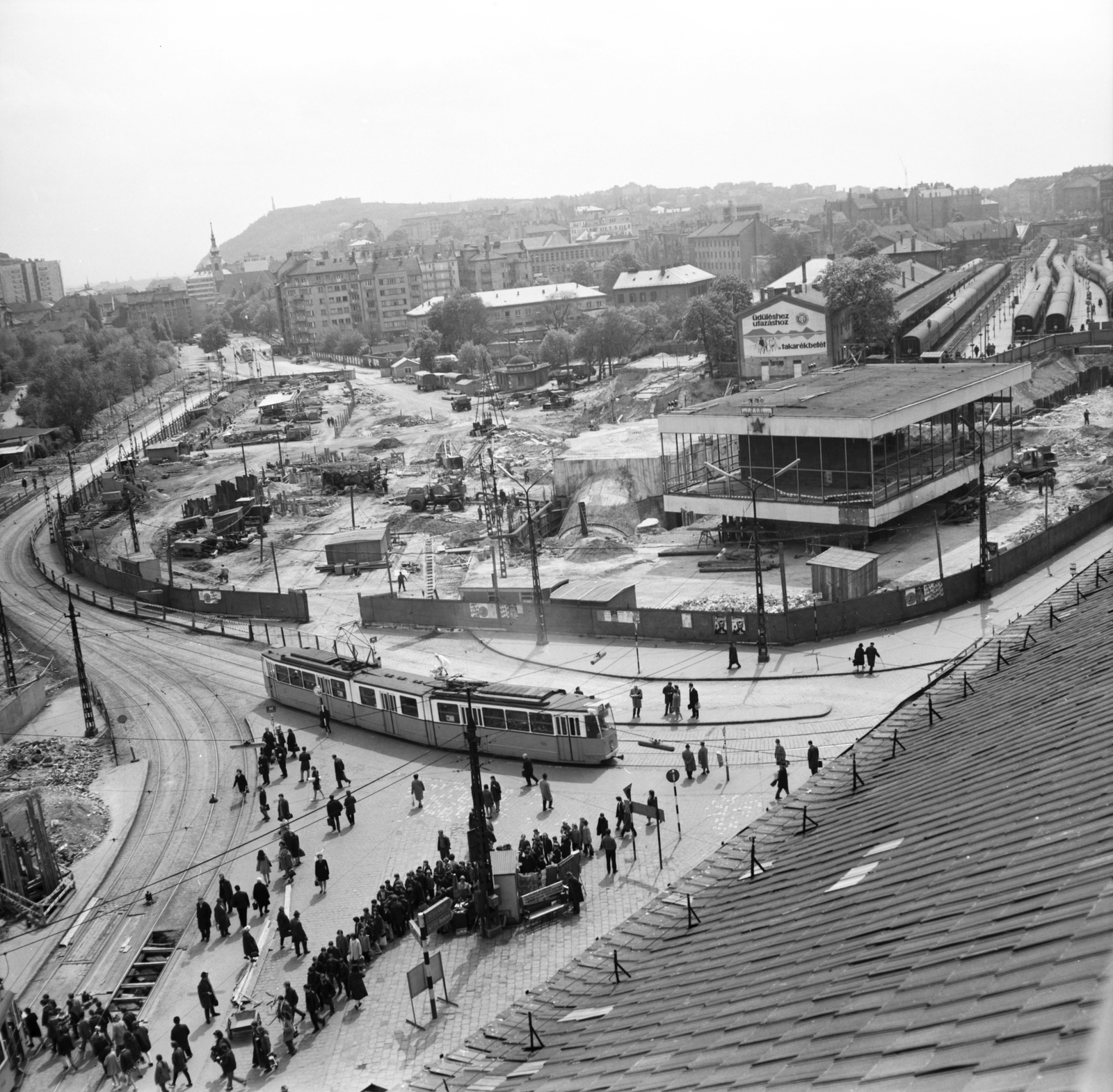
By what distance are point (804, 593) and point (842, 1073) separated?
3454 cm

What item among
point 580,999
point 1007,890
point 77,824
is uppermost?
point 1007,890

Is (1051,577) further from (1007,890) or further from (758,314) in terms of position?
(758,314)

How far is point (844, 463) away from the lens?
4588cm

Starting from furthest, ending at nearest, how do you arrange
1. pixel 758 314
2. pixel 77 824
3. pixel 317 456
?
1. pixel 317 456
2. pixel 758 314
3. pixel 77 824

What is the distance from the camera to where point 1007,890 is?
25.6 feet

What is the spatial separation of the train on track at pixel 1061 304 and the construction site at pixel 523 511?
9.92 m

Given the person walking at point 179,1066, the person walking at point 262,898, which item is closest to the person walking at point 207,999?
the person walking at point 179,1066

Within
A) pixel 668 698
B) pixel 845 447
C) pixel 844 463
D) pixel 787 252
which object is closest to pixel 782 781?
pixel 668 698

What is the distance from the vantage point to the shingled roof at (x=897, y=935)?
5758 mm

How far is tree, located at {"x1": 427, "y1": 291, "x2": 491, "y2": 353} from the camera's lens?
14375 cm

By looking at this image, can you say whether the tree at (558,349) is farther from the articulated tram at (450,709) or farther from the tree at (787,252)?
the articulated tram at (450,709)

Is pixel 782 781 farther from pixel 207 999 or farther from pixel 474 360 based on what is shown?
pixel 474 360

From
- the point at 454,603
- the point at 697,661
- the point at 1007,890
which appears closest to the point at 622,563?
the point at 454,603

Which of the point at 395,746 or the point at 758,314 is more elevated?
the point at 758,314
